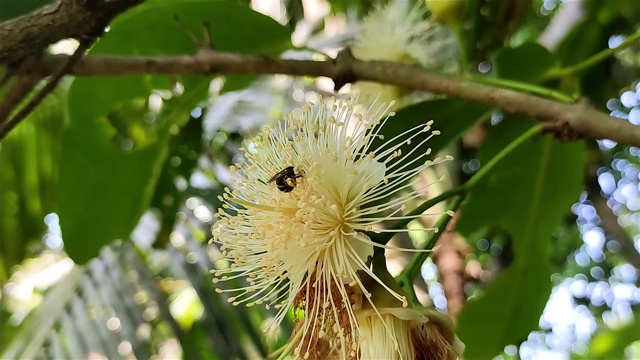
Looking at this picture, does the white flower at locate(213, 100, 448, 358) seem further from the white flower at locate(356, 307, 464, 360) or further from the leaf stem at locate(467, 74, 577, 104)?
the leaf stem at locate(467, 74, 577, 104)

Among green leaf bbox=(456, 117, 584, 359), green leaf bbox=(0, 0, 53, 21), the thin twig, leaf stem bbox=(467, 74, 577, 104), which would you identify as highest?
green leaf bbox=(0, 0, 53, 21)

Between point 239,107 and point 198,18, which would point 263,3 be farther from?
point 198,18

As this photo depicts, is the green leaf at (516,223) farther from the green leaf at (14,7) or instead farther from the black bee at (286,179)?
the green leaf at (14,7)

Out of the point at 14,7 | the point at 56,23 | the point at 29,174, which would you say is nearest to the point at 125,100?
the point at 14,7

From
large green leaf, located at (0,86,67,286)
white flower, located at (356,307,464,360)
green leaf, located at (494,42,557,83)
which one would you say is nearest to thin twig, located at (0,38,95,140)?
white flower, located at (356,307,464,360)

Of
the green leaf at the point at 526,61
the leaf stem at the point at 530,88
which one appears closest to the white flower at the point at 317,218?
the leaf stem at the point at 530,88

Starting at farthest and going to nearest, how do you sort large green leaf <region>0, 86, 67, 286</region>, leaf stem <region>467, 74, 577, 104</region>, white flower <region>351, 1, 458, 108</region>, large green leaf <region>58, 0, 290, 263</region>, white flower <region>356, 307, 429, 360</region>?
1. large green leaf <region>0, 86, 67, 286</region>
2. white flower <region>351, 1, 458, 108</region>
3. large green leaf <region>58, 0, 290, 263</region>
4. leaf stem <region>467, 74, 577, 104</region>
5. white flower <region>356, 307, 429, 360</region>

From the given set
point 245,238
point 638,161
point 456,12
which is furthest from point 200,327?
point 638,161
